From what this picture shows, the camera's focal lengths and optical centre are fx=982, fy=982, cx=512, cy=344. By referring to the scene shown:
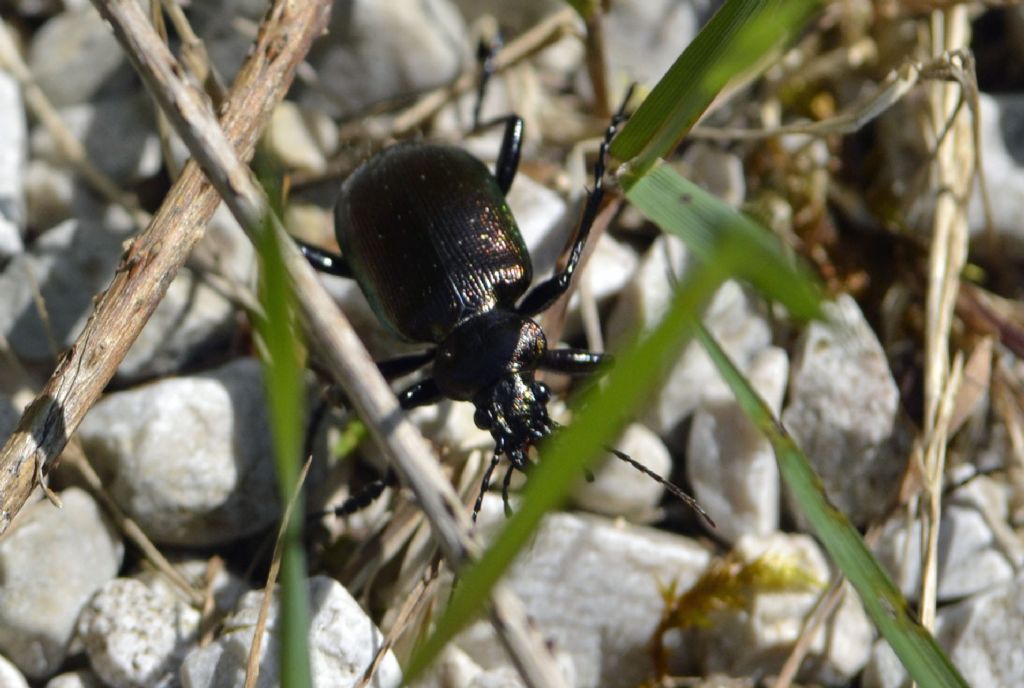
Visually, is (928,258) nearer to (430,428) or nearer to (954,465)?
(954,465)

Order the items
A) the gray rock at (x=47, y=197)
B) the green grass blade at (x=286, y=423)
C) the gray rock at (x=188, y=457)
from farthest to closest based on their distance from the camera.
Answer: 1. the gray rock at (x=47, y=197)
2. the gray rock at (x=188, y=457)
3. the green grass blade at (x=286, y=423)

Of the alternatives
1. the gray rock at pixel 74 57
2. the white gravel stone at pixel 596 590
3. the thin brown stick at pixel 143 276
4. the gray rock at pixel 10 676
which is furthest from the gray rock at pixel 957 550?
the gray rock at pixel 74 57

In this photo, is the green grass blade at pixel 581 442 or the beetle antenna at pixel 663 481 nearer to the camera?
the green grass blade at pixel 581 442

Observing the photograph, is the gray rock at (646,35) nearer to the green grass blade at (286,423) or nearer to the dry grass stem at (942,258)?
the dry grass stem at (942,258)

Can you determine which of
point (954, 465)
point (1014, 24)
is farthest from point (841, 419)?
point (1014, 24)

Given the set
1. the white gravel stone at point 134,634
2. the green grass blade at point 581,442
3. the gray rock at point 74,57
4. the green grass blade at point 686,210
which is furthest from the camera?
the gray rock at point 74,57

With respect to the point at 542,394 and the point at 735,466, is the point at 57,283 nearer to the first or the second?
the point at 542,394

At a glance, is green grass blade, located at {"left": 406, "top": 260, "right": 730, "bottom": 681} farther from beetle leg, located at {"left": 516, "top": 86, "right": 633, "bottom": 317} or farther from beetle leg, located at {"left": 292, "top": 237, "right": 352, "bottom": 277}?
beetle leg, located at {"left": 292, "top": 237, "right": 352, "bottom": 277}

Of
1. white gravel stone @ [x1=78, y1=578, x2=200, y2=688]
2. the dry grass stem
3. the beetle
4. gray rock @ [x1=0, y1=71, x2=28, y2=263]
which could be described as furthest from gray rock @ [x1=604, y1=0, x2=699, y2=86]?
white gravel stone @ [x1=78, y1=578, x2=200, y2=688]
